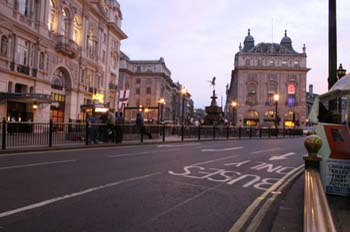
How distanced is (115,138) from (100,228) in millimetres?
17265

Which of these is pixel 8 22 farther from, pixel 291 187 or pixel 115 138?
pixel 291 187

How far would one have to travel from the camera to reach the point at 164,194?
24.0ft

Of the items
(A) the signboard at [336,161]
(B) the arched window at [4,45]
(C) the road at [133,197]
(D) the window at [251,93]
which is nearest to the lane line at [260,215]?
(C) the road at [133,197]

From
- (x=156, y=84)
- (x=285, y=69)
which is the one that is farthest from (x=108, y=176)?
(x=285, y=69)

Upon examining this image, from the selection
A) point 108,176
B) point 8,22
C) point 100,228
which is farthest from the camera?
point 8,22

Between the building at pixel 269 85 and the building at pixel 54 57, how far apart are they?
195 ft

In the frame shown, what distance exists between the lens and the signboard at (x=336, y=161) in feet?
20.6

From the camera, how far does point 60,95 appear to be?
45531 mm

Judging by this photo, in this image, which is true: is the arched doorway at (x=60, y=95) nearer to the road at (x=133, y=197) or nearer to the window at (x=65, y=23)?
the window at (x=65, y=23)

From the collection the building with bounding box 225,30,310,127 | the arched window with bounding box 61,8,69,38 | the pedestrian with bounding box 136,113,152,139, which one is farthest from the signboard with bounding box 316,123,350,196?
the building with bounding box 225,30,310,127

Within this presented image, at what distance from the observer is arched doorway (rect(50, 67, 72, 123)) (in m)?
43.9

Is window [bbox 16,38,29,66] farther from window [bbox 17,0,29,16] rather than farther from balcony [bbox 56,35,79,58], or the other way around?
balcony [bbox 56,35,79,58]

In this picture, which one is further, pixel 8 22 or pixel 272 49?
pixel 272 49

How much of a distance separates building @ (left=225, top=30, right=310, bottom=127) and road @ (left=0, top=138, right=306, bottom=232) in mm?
102969
